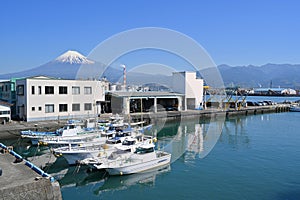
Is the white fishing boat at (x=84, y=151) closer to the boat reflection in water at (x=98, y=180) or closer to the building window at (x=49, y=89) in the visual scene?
the boat reflection in water at (x=98, y=180)

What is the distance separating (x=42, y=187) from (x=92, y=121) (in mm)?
16458

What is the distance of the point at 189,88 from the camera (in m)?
40.6

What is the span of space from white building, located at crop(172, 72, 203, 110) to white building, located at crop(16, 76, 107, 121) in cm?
1448

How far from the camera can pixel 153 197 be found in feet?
37.9

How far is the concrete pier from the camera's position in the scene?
781 cm

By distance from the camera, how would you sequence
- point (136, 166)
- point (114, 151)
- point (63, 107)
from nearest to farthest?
1. point (136, 166)
2. point (114, 151)
3. point (63, 107)

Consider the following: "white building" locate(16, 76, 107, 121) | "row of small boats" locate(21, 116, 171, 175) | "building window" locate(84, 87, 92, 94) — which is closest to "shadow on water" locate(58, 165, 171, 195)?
"row of small boats" locate(21, 116, 171, 175)

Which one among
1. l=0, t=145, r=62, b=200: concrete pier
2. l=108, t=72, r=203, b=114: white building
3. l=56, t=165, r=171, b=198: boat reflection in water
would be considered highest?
l=108, t=72, r=203, b=114: white building

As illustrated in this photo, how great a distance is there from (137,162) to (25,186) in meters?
6.79

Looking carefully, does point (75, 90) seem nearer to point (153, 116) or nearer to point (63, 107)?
point (63, 107)

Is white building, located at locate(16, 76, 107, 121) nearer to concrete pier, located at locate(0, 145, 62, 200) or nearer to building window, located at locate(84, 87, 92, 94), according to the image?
building window, located at locate(84, 87, 92, 94)

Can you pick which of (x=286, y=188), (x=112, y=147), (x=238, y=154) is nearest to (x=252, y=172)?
(x=286, y=188)

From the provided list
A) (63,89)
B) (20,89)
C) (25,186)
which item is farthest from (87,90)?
(25,186)

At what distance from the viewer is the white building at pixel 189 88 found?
40.3 meters
